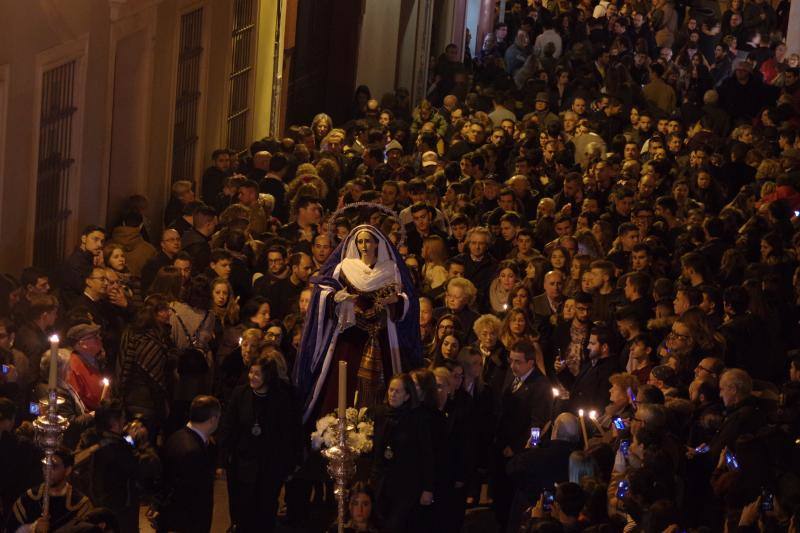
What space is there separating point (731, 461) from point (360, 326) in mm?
3652

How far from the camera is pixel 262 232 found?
18.2 metres

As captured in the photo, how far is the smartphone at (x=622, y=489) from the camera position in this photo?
35.4 feet

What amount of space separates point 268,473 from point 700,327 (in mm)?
3679

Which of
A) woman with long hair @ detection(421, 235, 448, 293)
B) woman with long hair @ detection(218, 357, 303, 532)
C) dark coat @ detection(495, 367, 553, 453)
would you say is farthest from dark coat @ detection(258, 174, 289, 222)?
woman with long hair @ detection(218, 357, 303, 532)

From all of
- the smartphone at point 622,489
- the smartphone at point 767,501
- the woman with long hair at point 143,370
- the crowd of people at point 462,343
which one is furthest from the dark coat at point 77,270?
the smartphone at point 767,501

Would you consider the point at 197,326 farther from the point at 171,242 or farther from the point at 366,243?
the point at 171,242

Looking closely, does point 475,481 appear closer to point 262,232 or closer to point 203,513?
→ point 203,513

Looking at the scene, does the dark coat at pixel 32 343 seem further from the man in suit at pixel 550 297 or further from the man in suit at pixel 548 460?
the man in suit at pixel 550 297

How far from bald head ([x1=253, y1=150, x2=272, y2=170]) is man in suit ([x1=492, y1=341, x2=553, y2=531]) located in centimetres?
815

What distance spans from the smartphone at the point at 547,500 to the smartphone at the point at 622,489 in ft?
1.67

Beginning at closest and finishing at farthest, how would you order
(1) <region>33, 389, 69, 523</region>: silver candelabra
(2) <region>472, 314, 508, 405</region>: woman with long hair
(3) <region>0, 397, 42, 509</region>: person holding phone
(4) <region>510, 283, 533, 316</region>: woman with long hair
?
1. (1) <region>33, 389, 69, 523</region>: silver candelabra
2. (3) <region>0, 397, 42, 509</region>: person holding phone
3. (2) <region>472, 314, 508, 405</region>: woman with long hair
4. (4) <region>510, 283, 533, 316</region>: woman with long hair

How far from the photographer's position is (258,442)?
480 inches

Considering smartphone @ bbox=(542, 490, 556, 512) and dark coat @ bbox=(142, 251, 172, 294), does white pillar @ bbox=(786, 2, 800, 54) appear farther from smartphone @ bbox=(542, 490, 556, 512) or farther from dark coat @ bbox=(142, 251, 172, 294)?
smartphone @ bbox=(542, 490, 556, 512)

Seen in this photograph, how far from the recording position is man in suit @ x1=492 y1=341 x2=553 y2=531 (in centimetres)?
1312
